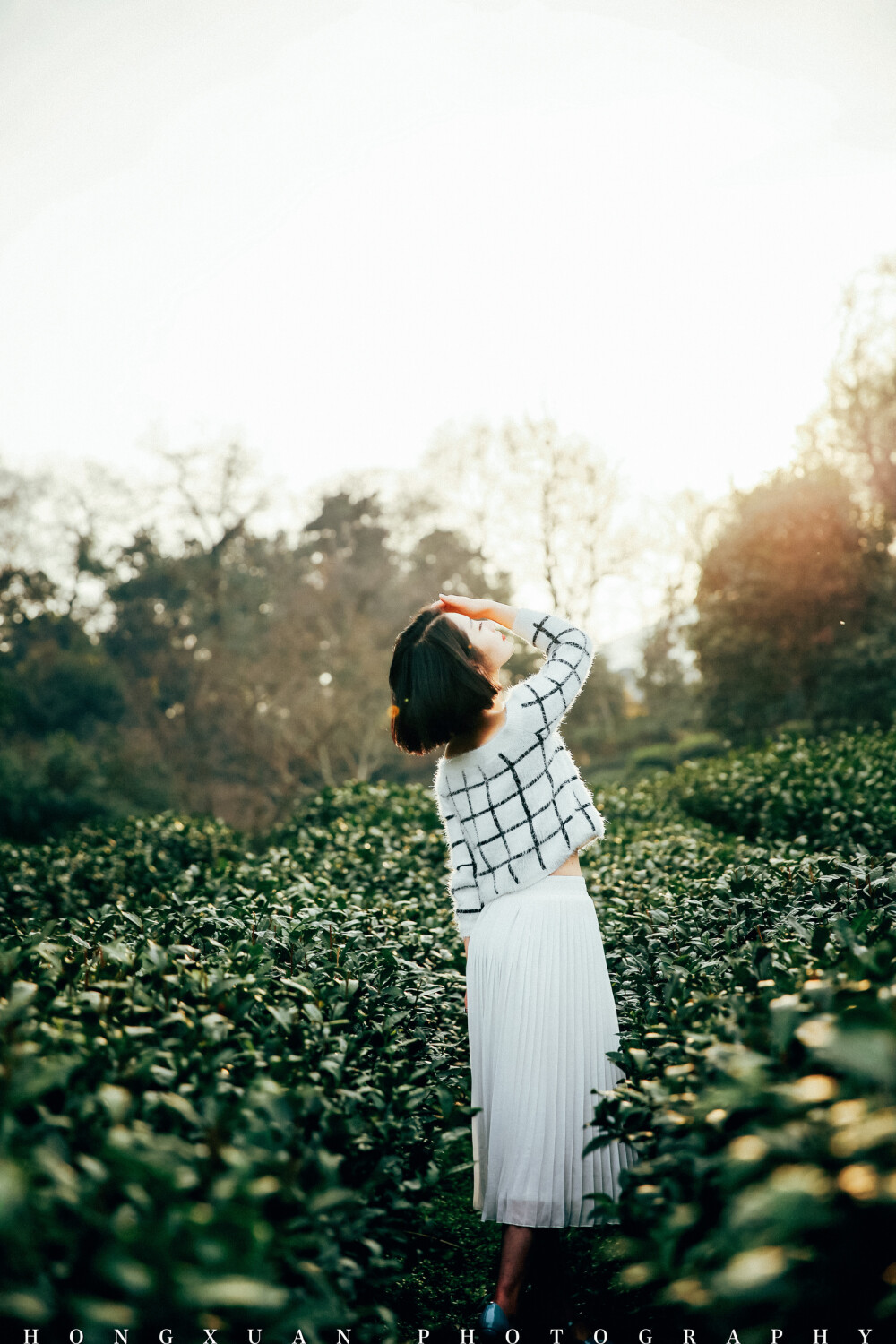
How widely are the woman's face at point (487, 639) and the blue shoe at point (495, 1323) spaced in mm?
1648

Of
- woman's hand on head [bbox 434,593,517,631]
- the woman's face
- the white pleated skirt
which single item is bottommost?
the white pleated skirt

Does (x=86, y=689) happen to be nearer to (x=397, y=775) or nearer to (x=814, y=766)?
(x=397, y=775)

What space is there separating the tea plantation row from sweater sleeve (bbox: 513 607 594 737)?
0.81 meters

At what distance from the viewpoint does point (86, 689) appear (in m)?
21.1

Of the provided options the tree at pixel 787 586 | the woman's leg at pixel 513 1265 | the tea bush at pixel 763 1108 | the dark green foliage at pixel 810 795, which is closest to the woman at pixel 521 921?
the woman's leg at pixel 513 1265

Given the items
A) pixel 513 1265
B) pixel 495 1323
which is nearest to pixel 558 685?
pixel 513 1265

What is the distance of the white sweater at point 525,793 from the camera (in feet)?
8.02

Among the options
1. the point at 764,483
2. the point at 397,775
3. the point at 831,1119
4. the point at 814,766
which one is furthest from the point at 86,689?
the point at 831,1119

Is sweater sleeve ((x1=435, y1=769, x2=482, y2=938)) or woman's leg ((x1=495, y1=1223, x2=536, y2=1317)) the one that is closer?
woman's leg ((x1=495, y1=1223, x2=536, y2=1317))

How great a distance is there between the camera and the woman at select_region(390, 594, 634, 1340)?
2.34 m

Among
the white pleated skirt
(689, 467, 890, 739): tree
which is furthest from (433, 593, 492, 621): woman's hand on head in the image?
(689, 467, 890, 739): tree

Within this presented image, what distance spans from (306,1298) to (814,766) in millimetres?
6633

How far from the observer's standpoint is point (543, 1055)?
2375 millimetres

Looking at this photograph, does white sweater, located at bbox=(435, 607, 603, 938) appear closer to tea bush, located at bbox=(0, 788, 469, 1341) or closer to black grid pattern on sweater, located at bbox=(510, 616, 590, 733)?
black grid pattern on sweater, located at bbox=(510, 616, 590, 733)
